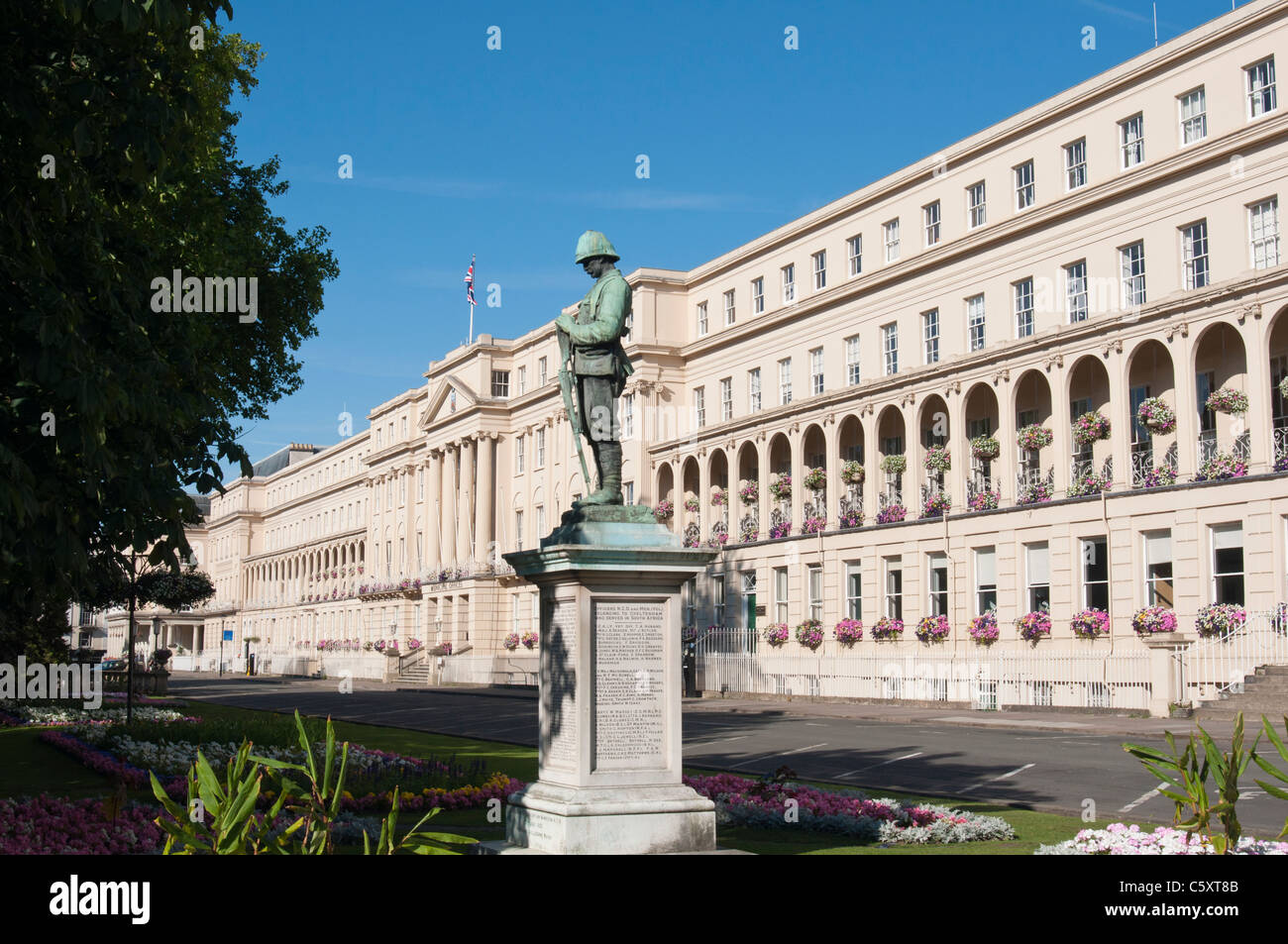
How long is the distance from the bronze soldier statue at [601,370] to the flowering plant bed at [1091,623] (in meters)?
26.2

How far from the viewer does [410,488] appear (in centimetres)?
8588

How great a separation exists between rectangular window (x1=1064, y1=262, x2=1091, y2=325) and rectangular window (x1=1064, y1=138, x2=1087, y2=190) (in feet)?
7.82

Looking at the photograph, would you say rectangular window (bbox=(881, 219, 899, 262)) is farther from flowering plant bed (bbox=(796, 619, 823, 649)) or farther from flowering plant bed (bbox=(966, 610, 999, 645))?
flowering plant bed (bbox=(966, 610, 999, 645))

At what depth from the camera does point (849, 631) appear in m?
43.0

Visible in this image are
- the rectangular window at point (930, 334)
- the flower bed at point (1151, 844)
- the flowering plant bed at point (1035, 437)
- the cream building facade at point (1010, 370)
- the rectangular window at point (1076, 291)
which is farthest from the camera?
the rectangular window at point (930, 334)

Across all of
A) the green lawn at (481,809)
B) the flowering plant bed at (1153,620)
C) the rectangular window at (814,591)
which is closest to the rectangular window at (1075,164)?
the flowering plant bed at (1153,620)

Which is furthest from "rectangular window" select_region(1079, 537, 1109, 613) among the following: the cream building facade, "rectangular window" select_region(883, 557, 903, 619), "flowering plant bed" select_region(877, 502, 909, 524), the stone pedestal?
the stone pedestal

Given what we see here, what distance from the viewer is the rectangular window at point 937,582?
1583 inches

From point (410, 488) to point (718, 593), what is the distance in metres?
39.5

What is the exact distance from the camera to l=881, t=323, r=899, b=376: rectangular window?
4353 centimetres

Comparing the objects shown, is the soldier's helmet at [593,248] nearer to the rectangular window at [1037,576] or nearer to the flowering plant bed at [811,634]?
the rectangular window at [1037,576]

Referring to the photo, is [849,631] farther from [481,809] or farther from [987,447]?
[481,809]
